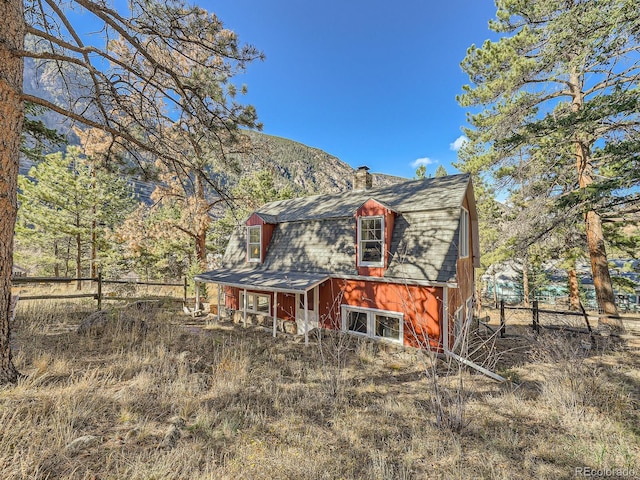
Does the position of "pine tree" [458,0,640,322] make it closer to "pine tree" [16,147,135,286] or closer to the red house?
the red house

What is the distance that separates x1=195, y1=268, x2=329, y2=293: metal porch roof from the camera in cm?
951

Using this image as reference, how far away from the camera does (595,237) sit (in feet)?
36.7

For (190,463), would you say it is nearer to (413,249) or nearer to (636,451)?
(636,451)

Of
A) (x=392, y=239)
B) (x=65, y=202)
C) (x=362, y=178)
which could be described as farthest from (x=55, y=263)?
(x=392, y=239)

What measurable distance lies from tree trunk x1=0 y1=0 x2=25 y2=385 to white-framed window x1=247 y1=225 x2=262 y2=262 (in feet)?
28.9

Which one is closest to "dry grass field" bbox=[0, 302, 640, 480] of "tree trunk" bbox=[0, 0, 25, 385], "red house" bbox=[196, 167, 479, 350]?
"tree trunk" bbox=[0, 0, 25, 385]

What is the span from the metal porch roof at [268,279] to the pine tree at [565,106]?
333 inches

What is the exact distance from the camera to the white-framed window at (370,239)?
380 inches

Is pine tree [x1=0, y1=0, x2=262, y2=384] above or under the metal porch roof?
above

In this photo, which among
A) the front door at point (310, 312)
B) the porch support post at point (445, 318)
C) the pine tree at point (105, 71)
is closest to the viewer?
the pine tree at point (105, 71)

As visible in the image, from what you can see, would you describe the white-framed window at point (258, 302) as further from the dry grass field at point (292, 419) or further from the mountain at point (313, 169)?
the mountain at point (313, 169)

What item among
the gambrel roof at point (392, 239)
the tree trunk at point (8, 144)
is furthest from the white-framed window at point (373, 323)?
the tree trunk at point (8, 144)

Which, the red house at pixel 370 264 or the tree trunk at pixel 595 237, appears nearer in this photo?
the red house at pixel 370 264

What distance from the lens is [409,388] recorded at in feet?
19.9
